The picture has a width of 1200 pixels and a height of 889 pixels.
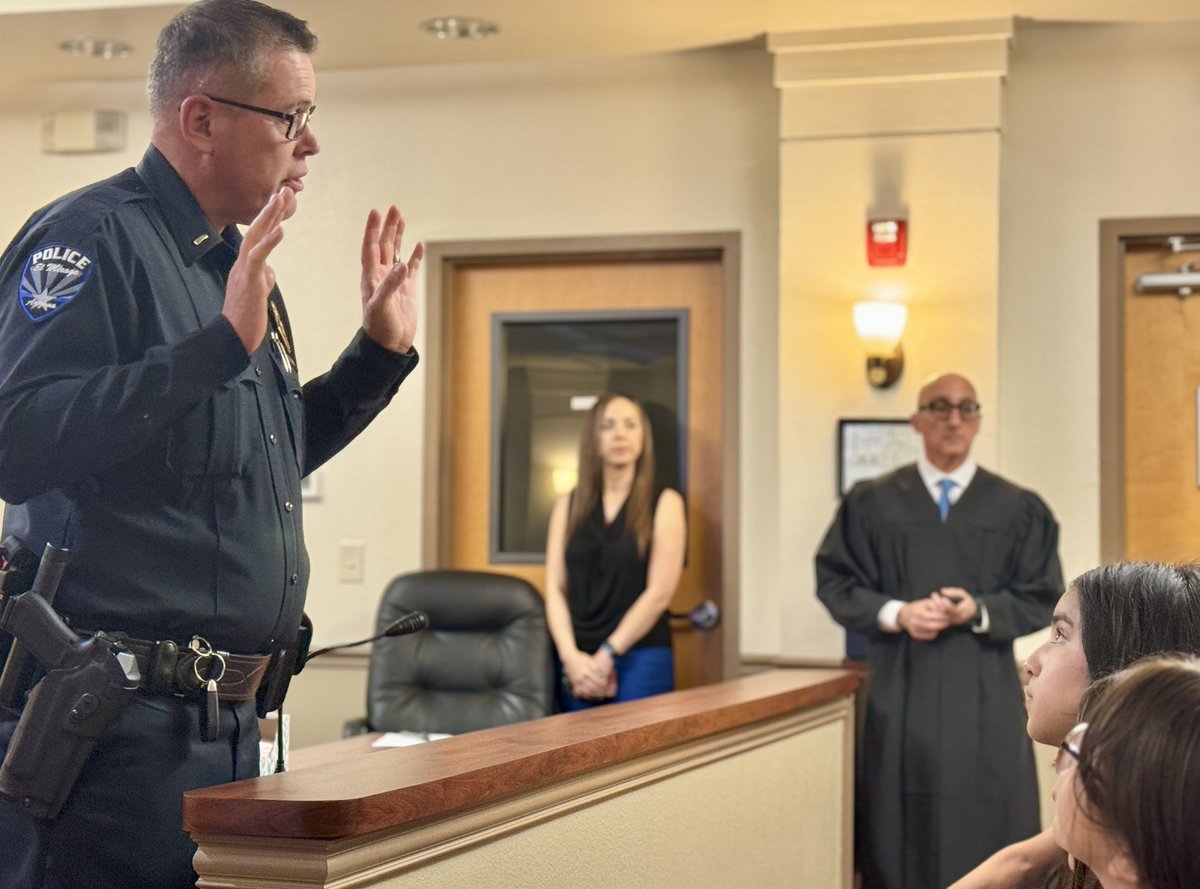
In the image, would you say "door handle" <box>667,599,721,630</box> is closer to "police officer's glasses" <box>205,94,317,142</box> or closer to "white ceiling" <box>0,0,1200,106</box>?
"white ceiling" <box>0,0,1200,106</box>

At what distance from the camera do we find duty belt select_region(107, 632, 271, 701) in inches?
61.9

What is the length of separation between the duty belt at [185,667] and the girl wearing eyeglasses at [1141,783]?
0.87m

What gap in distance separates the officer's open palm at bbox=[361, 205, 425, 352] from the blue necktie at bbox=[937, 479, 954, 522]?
2.43m

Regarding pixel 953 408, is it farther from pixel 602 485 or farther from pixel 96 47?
pixel 96 47

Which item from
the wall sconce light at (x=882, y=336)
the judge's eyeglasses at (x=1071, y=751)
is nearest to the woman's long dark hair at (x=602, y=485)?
the wall sconce light at (x=882, y=336)

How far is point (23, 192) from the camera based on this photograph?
17.9 feet

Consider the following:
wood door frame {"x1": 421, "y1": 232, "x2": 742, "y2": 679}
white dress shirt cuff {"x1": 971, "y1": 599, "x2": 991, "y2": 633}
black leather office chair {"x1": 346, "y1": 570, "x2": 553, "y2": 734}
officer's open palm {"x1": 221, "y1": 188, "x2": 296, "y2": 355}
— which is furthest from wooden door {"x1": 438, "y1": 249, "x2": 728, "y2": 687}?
officer's open palm {"x1": 221, "y1": 188, "x2": 296, "y2": 355}

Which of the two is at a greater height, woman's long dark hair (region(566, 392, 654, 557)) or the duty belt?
woman's long dark hair (region(566, 392, 654, 557))

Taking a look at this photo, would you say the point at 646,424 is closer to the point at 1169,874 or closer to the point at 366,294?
the point at 366,294

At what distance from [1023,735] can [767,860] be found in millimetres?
1302

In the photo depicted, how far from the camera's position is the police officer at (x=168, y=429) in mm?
1532

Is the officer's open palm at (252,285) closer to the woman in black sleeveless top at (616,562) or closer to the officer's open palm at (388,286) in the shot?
the officer's open palm at (388,286)

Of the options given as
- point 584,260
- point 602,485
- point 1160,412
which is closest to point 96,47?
point 584,260

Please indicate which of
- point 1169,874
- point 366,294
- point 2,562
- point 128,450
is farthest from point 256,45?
point 1169,874
